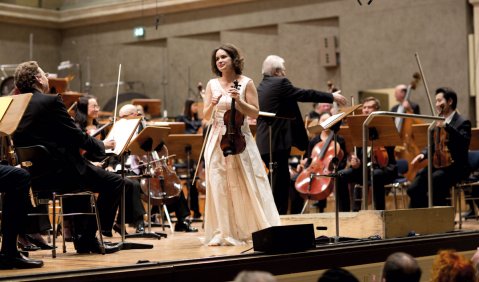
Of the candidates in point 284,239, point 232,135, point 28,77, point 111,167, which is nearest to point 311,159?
point 111,167

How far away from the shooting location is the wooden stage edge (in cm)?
423

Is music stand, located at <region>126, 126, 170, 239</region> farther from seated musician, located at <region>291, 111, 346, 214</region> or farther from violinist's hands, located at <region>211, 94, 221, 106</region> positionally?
seated musician, located at <region>291, 111, 346, 214</region>

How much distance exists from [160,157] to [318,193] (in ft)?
4.89

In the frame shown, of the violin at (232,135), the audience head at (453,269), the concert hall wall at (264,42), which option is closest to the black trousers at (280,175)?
the violin at (232,135)

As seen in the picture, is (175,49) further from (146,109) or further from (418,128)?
(418,128)

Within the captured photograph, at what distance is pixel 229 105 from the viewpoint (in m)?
5.95

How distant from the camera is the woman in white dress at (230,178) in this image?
593 cm

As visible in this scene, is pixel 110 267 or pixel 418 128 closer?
pixel 110 267

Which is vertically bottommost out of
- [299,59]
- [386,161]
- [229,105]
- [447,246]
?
[447,246]

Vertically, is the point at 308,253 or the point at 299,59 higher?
the point at 299,59

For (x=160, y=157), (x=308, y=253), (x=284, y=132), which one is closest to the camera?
(x=308, y=253)

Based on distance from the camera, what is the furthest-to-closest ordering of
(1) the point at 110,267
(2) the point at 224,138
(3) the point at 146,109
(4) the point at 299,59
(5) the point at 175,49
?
(5) the point at 175,49 → (4) the point at 299,59 → (3) the point at 146,109 → (2) the point at 224,138 → (1) the point at 110,267

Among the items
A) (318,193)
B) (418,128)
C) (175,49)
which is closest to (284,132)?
(318,193)

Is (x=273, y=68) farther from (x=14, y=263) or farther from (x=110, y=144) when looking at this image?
(x=14, y=263)
